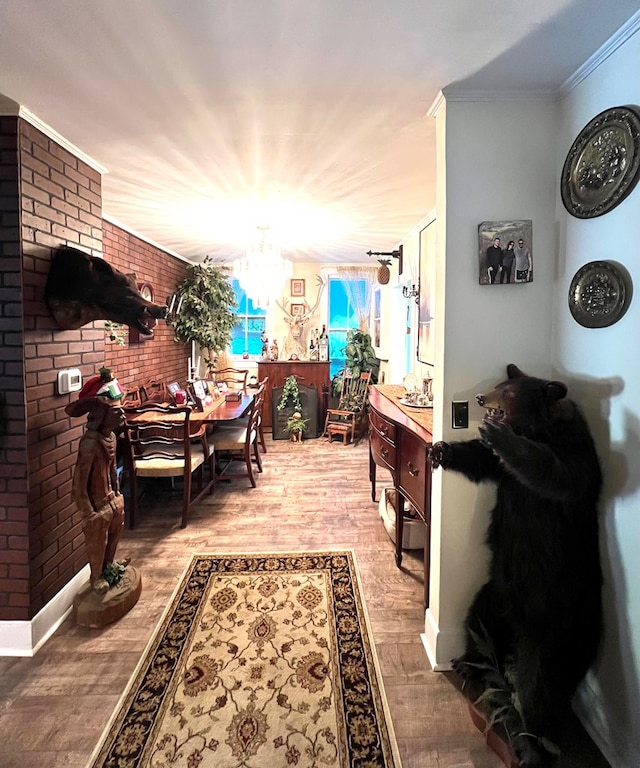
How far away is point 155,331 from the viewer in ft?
13.6

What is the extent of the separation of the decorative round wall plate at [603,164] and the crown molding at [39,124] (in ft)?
7.45

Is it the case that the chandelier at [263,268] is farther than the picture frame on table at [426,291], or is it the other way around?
the chandelier at [263,268]

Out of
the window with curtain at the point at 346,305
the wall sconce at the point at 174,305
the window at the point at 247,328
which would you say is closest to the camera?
the wall sconce at the point at 174,305

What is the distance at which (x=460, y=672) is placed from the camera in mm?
1509

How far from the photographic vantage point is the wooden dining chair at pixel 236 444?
3.55 meters

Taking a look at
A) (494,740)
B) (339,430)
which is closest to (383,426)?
(494,740)

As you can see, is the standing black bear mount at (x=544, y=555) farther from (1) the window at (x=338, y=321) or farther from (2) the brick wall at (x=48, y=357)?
(1) the window at (x=338, y=321)

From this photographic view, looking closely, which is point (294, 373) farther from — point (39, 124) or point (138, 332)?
point (39, 124)

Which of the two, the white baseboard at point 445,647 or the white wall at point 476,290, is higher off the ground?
the white wall at point 476,290

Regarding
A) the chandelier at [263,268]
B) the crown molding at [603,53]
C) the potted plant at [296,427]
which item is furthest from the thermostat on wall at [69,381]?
the potted plant at [296,427]

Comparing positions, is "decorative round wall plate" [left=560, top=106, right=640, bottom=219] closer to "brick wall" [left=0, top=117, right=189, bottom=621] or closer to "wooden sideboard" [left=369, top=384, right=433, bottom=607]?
"wooden sideboard" [left=369, top=384, right=433, bottom=607]

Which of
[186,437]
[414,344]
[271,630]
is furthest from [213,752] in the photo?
[414,344]

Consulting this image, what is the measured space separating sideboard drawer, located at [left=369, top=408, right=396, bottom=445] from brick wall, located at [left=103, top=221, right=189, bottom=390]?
2.30 m

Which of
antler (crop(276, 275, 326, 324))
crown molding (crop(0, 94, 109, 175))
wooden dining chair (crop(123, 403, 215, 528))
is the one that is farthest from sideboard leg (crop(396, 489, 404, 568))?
antler (crop(276, 275, 326, 324))
